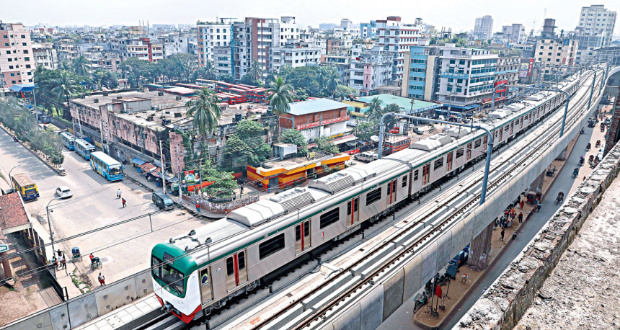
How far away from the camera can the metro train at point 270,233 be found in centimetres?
1421

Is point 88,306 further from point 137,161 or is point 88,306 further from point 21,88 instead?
point 21,88

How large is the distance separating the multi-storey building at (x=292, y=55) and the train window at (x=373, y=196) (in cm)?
8027

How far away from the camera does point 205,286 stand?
14.2 meters

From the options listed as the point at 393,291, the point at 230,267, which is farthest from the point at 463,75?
the point at 230,267

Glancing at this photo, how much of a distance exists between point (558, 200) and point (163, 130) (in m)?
41.1

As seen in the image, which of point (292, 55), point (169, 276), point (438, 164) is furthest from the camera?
point (292, 55)

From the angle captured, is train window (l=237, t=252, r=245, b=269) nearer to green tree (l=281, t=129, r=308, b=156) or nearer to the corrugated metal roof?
green tree (l=281, t=129, r=308, b=156)

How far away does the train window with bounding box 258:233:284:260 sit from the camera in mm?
15891

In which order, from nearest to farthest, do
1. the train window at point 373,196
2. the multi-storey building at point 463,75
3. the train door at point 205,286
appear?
the train door at point 205,286 < the train window at point 373,196 < the multi-storey building at point 463,75

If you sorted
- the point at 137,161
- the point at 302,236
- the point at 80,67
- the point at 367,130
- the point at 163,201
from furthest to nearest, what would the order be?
the point at 80,67, the point at 367,130, the point at 137,161, the point at 163,201, the point at 302,236

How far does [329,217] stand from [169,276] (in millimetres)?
7323

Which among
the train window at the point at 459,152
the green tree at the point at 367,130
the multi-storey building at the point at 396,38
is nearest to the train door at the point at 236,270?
the train window at the point at 459,152

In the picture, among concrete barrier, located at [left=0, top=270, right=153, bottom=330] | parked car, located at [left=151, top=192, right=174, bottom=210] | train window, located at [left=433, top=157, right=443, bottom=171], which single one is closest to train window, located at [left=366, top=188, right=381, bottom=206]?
train window, located at [left=433, top=157, right=443, bottom=171]

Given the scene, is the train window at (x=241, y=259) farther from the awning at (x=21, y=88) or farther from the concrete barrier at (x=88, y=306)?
the awning at (x=21, y=88)
